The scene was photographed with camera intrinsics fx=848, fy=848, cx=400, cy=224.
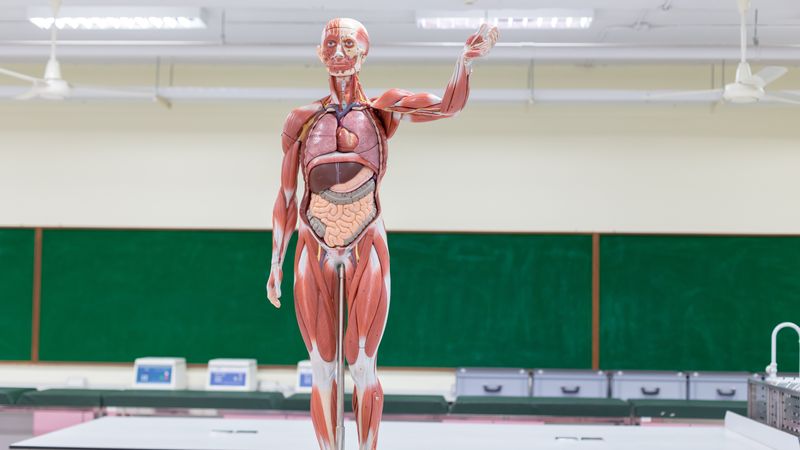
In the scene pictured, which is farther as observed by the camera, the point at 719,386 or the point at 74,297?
the point at 74,297

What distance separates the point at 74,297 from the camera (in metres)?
7.32

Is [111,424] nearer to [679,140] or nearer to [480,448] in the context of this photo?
[480,448]

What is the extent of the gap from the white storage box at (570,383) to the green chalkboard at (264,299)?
20cm

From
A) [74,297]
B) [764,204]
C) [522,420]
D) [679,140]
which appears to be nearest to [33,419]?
[74,297]

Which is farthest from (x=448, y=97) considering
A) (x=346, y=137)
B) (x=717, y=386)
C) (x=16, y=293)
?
(x=16, y=293)

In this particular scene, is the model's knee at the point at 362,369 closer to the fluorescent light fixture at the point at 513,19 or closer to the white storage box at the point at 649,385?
the fluorescent light fixture at the point at 513,19

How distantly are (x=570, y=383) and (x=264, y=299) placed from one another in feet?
8.67

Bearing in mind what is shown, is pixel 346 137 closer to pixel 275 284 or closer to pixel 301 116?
pixel 301 116

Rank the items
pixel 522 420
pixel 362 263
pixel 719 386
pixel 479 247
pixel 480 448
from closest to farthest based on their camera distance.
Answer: pixel 362 263, pixel 480 448, pixel 522 420, pixel 719 386, pixel 479 247

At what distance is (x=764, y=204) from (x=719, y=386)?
5.27 ft

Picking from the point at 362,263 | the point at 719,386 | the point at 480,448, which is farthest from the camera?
the point at 719,386

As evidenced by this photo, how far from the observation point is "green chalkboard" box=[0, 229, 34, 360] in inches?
287

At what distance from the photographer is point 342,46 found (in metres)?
2.88

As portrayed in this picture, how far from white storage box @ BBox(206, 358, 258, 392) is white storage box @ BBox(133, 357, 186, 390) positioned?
28 cm
